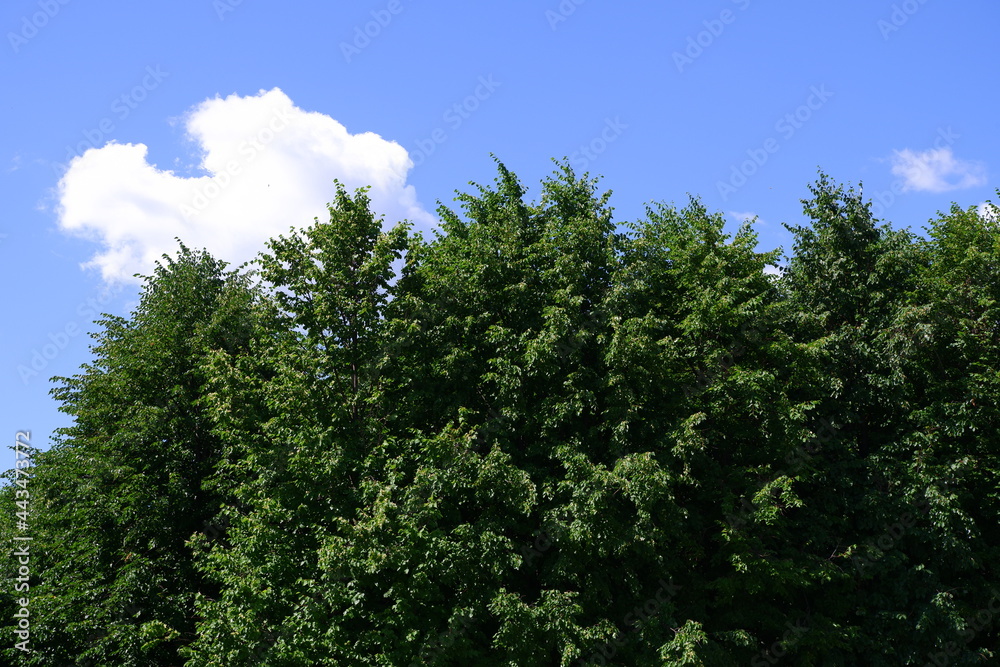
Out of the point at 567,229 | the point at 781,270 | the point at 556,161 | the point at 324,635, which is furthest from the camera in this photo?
the point at 781,270

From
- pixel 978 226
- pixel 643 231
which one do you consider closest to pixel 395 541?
pixel 643 231

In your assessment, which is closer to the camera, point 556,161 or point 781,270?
point 556,161

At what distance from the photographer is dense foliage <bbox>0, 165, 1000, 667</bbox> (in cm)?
1912

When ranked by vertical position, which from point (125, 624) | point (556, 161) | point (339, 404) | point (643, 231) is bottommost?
point (125, 624)

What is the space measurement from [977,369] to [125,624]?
2753cm

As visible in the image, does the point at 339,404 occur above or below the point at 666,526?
above

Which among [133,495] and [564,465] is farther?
[133,495]

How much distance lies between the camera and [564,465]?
20.3 m

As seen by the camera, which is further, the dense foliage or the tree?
the tree

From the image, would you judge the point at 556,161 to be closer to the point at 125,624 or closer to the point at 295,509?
the point at 295,509

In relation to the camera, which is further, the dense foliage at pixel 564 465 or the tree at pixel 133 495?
the tree at pixel 133 495

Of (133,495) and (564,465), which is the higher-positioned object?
(133,495)

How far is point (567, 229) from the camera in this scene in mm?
24172

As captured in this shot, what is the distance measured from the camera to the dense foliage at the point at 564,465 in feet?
62.7
